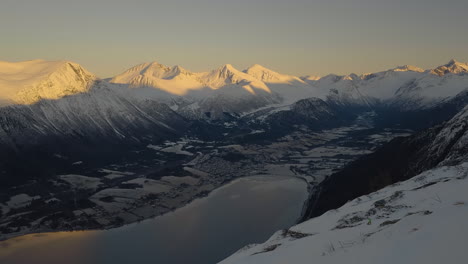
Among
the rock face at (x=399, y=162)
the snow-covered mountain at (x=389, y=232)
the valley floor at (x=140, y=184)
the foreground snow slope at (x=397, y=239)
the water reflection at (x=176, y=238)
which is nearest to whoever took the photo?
the foreground snow slope at (x=397, y=239)

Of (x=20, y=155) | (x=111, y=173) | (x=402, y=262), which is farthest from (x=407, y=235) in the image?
(x=20, y=155)

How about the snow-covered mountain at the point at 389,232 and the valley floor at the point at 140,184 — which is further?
the valley floor at the point at 140,184

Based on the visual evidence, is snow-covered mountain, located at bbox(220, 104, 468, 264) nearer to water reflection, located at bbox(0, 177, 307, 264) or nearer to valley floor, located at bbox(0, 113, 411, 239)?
water reflection, located at bbox(0, 177, 307, 264)

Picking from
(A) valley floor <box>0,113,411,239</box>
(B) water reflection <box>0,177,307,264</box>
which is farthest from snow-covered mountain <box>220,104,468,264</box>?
(A) valley floor <box>0,113,411,239</box>

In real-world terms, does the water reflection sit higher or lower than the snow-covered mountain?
lower

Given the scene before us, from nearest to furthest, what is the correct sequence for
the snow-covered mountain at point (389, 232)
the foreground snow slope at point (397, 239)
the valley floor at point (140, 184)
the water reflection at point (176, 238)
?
the foreground snow slope at point (397, 239), the snow-covered mountain at point (389, 232), the water reflection at point (176, 238), the valley floor at point (140, 184)

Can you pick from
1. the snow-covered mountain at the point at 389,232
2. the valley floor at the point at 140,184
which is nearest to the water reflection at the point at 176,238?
the valley floor at the point at 140,184

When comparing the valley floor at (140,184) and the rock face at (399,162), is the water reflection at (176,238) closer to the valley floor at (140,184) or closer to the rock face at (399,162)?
the valley floor at (140,184)

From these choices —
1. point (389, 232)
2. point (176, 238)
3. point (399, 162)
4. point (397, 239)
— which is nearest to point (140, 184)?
point (176, 238)

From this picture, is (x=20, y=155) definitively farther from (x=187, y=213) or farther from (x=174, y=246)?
(x=174, y=246)
